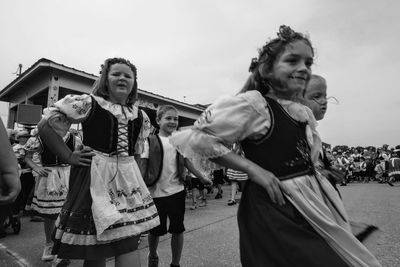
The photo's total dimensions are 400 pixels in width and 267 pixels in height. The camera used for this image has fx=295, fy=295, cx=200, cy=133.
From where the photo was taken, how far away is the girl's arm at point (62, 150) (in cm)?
220

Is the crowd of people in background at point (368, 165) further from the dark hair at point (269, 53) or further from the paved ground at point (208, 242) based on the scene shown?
the dark hair at point (269, 53)

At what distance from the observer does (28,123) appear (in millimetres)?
9898

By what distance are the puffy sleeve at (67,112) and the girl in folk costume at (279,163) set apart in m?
1.07

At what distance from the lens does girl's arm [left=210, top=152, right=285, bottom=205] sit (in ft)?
4.28

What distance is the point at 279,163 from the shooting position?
1.43 m

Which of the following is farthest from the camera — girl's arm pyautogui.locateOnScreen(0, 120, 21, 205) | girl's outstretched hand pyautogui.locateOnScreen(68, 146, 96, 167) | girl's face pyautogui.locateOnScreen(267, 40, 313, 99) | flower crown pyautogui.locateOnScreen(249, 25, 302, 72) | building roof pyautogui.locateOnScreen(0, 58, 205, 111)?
building roof pyautogui.locateOnScreen(0, 58, 205, 111)

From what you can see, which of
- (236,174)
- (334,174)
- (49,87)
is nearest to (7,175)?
(334,174)

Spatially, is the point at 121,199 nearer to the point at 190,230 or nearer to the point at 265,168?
the point at 265,168

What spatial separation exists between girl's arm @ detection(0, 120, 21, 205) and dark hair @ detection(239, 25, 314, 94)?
121cm

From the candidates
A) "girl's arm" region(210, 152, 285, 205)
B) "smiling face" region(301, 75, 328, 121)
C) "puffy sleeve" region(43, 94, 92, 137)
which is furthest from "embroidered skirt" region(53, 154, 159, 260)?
"smiling face" region(301, 75, 328, 121)

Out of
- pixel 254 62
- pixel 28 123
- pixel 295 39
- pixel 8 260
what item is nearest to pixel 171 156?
pixel 254 62

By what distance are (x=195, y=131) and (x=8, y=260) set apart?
11.5 ft

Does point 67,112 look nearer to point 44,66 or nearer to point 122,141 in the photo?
point 122,141

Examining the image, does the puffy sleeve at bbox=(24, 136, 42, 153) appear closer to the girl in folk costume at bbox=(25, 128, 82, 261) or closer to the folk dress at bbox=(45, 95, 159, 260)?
the girl in folk costume at bbox=(25, 128, 82, 261)
